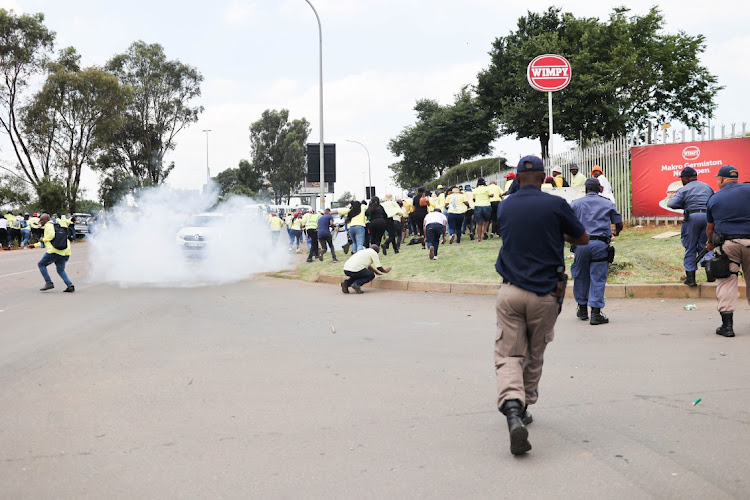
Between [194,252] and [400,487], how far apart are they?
16.1 metres

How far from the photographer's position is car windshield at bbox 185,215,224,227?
1969cm

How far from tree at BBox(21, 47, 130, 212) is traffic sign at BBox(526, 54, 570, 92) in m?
34.2

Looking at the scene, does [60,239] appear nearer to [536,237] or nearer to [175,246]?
[175,246]

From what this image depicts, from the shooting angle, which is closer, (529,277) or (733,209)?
(529,277)

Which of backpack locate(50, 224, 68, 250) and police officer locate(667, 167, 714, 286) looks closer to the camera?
police officer locate(667, 167, 714, 286)

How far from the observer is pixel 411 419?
4.63 m

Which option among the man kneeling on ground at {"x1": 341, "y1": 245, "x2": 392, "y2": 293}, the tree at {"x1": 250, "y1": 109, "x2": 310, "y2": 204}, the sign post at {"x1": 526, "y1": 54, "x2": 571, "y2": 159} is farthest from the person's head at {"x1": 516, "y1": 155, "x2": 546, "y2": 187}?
the tree at {"x1": 250, "y1": 109, "x2": 310, "y2": 204}

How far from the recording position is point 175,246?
19.1m

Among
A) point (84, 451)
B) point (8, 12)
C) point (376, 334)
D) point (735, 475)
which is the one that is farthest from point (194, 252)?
point (8, 12)

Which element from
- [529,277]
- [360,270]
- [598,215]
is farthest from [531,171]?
[360,270]

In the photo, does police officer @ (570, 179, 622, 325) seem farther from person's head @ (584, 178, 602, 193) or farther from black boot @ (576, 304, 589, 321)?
black boot @ (576, 304, 589, 321)

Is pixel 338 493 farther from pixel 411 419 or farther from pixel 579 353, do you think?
pixel 579 353

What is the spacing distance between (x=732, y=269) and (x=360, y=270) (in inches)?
270

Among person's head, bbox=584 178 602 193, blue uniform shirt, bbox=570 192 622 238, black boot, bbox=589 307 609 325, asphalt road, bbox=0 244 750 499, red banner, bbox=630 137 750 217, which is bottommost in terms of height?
asphalt road, bbox=0 244 750 499
